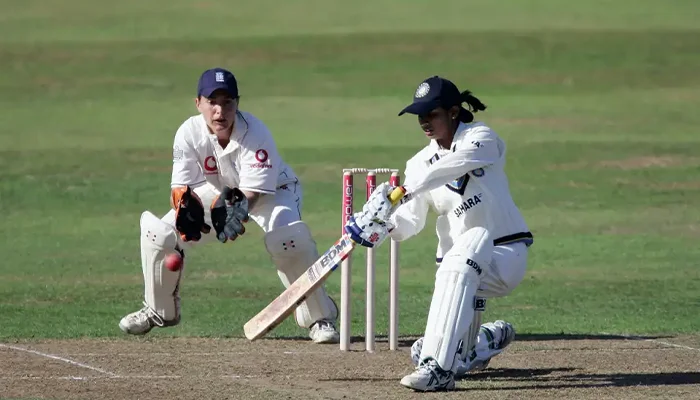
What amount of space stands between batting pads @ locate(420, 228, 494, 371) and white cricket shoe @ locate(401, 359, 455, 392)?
0.03 m

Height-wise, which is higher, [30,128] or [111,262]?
[30,128]

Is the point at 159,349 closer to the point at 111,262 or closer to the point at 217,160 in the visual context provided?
the point at 217,160

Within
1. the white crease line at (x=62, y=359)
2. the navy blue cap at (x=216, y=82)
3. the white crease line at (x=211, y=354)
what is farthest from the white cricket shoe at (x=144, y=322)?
the navy blue cap at (x=216, y=82)

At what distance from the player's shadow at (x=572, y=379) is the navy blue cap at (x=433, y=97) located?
1301 mm

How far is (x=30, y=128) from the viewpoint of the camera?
21.0 metres

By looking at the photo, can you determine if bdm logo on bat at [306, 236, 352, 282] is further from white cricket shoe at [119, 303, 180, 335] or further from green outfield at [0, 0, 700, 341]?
green outfield at [0, 0, 700, 341]

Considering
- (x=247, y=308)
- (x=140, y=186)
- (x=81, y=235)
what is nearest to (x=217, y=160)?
(x=247, y=308)

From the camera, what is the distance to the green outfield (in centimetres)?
1027

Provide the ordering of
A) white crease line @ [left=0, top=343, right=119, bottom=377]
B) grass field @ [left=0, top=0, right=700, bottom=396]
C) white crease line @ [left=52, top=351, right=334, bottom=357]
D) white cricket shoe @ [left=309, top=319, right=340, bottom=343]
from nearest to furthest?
1. white crease line @ [left=0, top=343, right=119, bottom=377]
2. white crease line @ [left=52, top=351, right=334, bottom=357]
3. white cricket shoe @ [left=309, top=319, right=340, bottom=343]
4. grass field @ [left=0, top=0, right=700, bottom=396]

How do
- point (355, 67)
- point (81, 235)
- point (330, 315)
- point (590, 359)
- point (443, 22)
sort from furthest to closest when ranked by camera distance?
1. point (443, 22)
2. point (355, 67)
3. point (81, 235)
4. point (330, 315)
5. point (590, 359)

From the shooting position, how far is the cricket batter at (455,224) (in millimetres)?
6480

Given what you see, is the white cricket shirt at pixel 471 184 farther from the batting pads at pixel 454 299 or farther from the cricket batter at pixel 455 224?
the batting pads at pixel 454 299

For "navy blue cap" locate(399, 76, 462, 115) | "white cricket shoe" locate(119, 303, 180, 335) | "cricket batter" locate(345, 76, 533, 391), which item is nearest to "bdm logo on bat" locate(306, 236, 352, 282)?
"cricket batter" locate(345, 76, 533, 391)

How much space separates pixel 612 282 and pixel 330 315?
347 centimetres
